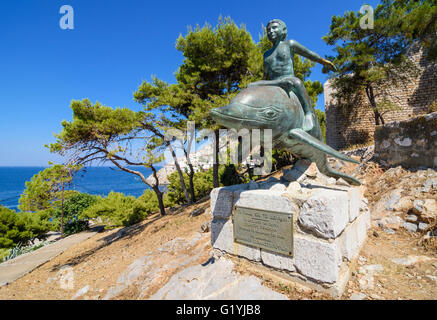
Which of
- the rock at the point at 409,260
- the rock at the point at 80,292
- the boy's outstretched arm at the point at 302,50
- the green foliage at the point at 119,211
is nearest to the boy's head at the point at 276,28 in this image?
the boy's outstretched arm at the point at 302,50

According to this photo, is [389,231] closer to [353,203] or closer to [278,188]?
[353,203]

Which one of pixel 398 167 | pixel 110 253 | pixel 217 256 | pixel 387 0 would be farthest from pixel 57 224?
pixel 387 0

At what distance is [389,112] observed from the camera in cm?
1469

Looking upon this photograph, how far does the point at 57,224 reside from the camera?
13648 millimetres

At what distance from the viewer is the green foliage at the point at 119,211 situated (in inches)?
452

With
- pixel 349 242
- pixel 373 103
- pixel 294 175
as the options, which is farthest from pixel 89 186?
pixel 349 242

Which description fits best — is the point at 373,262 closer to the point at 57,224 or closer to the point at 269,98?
the point at 269,98

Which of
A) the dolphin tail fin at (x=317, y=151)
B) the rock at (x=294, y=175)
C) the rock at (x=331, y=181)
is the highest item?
the dolphin tail fin at (x=317, y=151)

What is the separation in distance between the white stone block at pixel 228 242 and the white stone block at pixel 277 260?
81mm

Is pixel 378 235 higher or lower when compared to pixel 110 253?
higher

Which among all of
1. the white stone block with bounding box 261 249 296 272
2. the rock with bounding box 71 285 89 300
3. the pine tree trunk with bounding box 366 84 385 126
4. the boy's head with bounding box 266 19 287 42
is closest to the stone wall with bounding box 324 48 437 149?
the pine tree trunk with bounding box 366 84 385 126

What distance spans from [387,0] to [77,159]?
1941 centimetres

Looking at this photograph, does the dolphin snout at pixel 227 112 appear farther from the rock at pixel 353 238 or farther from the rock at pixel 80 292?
the rock at pixel 80 292

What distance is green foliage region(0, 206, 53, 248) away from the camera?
32.1 ft
